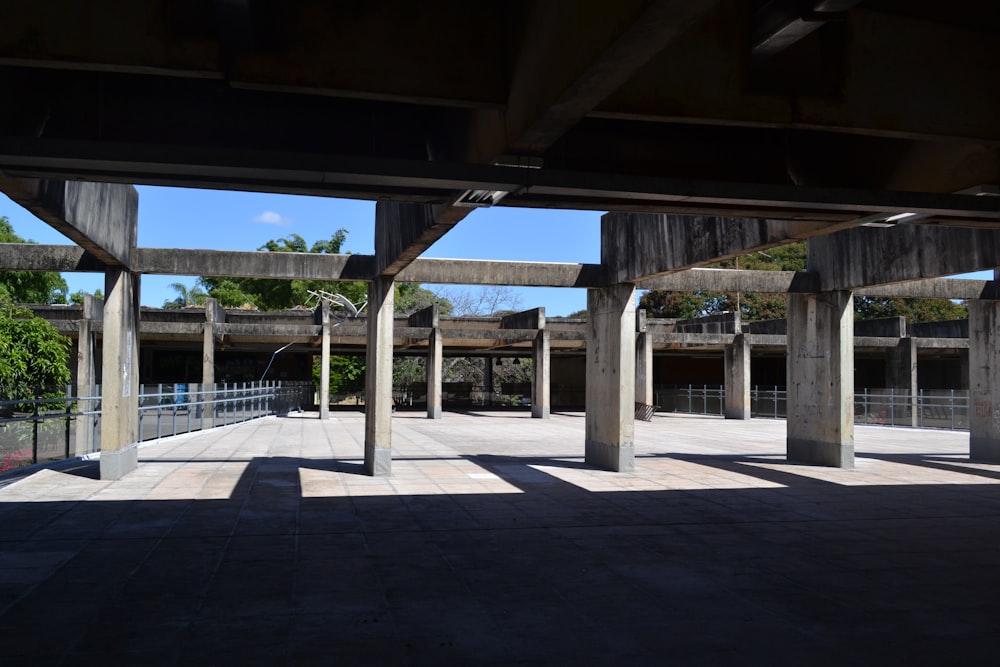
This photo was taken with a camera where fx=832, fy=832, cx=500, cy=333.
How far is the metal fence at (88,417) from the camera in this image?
1321cm

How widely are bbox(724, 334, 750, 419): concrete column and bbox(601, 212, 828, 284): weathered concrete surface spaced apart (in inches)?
876

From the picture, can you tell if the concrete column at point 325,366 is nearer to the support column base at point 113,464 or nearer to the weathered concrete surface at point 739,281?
the weathered concrete surface at point 739,281

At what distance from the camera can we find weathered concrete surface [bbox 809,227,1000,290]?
13.5 meters

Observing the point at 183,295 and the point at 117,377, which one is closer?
the point at 117,377

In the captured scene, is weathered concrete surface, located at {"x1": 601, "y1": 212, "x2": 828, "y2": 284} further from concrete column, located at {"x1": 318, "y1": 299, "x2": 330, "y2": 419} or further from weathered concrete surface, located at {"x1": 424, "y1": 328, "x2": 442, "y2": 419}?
weathered concrete surface, located at {"x1": 424, "y1": 328, "x2": 442, "y2": 419}

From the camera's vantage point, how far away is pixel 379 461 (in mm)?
13867

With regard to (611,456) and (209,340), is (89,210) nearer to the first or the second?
(611,456)

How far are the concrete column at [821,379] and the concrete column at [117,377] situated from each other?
484 inches

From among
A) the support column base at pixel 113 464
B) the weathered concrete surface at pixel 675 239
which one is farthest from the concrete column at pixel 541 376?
the support column base at pixel 113 464

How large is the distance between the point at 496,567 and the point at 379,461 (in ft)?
21.3

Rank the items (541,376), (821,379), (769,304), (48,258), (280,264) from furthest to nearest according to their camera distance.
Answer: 1. (769,304)
2. (541,376)
3. (821,379)
4. (280,264)
5. (48,258)

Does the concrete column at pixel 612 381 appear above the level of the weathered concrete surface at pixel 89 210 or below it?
below

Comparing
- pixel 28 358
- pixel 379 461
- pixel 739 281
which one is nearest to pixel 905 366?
pixel 739 281

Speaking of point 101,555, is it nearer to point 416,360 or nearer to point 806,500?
point 806,500
